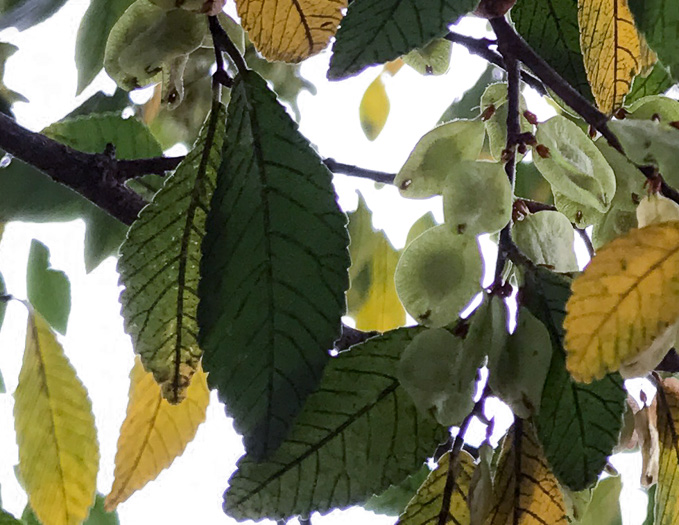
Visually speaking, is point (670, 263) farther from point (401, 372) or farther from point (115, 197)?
point (115, 197)

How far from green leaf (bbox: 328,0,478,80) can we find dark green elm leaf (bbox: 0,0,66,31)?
22cm

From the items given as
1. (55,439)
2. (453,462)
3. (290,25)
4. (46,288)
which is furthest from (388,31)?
(46,288)

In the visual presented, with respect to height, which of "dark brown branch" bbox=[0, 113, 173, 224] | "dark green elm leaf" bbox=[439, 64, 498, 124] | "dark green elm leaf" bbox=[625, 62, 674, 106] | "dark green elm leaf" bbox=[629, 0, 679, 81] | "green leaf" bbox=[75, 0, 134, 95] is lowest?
"dark brown branch" bbox=[0, 113, 173, 224]

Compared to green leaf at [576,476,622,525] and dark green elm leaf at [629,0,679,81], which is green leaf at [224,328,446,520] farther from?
green leaf at [576,476,622,525]

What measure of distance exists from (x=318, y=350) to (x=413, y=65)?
147mm

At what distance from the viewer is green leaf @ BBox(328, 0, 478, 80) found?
19 centimetres

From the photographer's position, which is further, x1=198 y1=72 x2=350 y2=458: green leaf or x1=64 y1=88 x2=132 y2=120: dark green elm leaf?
x1=64 y1=88 x2=132 y2=120: dark green elm leaf

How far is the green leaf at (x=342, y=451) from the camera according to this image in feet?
0.74

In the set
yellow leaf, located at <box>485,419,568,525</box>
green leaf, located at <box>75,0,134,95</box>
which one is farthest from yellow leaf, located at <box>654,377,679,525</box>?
green leaf, located at <box>75,0,134,95</box>

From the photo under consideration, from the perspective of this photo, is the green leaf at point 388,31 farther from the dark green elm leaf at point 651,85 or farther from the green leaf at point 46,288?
the green leaf at point 46,288

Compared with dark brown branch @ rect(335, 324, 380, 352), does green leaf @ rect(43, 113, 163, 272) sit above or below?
above

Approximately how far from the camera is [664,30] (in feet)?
0.65

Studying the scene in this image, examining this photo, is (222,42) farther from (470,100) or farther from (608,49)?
(470,100)

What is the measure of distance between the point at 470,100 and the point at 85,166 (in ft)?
0.94
